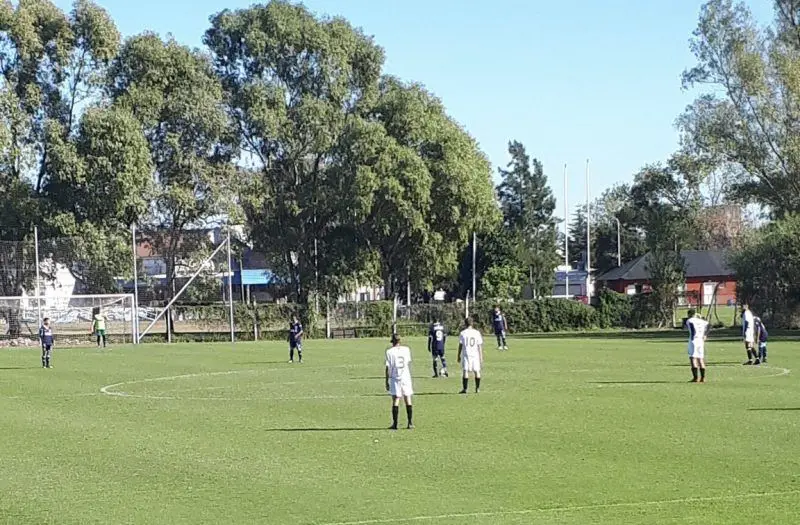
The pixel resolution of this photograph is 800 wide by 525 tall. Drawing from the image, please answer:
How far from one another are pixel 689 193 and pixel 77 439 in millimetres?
110810

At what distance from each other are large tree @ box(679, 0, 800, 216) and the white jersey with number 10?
42095mm


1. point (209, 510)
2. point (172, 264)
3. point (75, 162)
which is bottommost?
point (209, 510)

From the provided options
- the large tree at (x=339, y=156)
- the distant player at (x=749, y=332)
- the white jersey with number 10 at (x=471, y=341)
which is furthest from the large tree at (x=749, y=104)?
the white jersey with number 10 at (x=471, y=341)

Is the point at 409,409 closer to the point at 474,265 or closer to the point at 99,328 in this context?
the point at 99,328

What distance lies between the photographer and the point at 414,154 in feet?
234

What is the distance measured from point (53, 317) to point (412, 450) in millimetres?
47789

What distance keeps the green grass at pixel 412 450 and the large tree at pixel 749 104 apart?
3327cm

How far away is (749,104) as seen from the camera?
66188 mm

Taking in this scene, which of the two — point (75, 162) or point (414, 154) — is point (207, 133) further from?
point (414, 154)

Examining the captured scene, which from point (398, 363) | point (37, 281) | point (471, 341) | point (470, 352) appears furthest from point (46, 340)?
point (398, 363)

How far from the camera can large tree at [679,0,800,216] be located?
64.9 metres

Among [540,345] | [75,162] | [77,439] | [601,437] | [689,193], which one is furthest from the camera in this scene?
[689,193]

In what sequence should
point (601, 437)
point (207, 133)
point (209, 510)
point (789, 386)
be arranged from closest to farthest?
1. point (209, 510)
2. point (601, 437)
3. point (789, 386)
4. point (207, 133)

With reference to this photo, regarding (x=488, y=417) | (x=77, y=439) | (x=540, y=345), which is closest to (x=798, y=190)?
(x=540, y=345)
